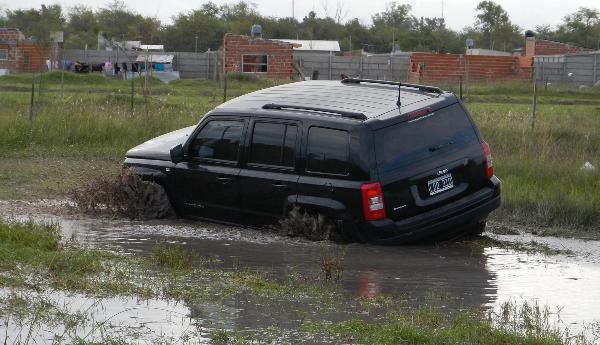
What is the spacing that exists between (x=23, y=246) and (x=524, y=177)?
7478 millimetres

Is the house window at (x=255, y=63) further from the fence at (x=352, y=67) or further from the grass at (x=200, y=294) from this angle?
the grass at (x=200, y=294)

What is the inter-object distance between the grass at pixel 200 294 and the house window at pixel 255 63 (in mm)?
49006

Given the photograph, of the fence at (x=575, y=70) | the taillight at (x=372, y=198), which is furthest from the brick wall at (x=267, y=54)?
the taillight at (x=372, y=198)

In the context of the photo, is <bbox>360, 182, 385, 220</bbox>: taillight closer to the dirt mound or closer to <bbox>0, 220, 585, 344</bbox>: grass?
<bbox>0, 220, 585, 344</bbox>: grass

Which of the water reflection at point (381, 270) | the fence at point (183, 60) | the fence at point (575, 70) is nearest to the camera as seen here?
the water reflection at point (381, 270)

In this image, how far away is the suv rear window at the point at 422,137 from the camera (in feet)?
32.4

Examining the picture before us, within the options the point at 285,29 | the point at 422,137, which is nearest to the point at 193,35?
the point at 285,29

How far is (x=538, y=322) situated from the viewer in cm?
686

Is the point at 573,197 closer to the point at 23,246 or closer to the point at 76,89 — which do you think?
the point at 23,246

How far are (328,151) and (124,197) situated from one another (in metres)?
3.01

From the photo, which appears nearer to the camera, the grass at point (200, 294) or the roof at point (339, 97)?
the grass at point (200, 294)

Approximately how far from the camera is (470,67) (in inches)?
2392

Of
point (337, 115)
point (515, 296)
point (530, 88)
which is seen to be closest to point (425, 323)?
point (515, 296)

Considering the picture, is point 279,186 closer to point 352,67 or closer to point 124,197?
point 124,197
